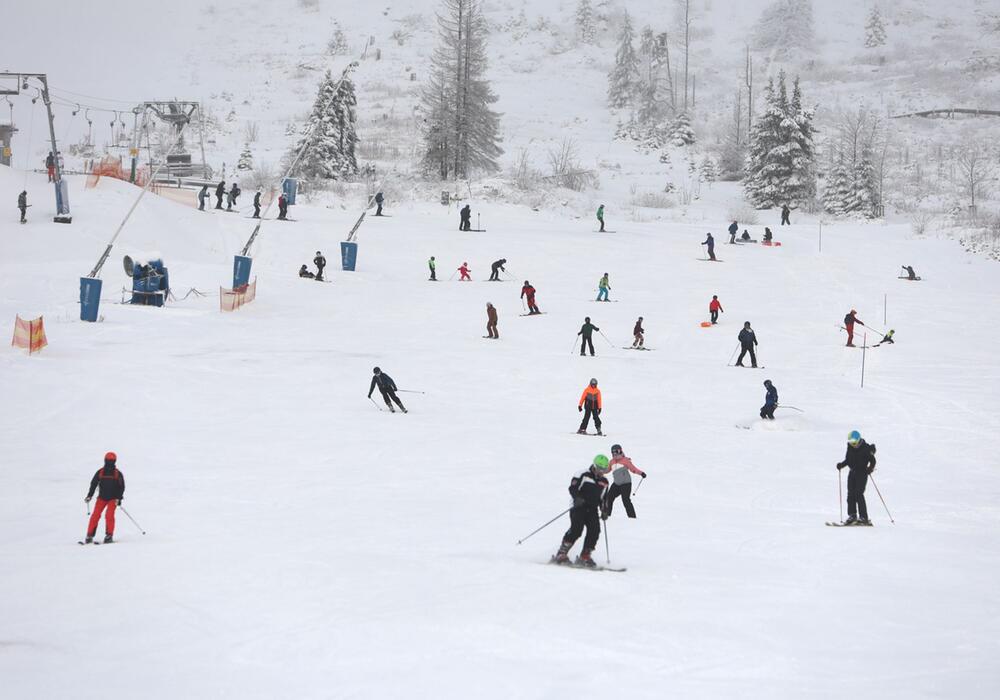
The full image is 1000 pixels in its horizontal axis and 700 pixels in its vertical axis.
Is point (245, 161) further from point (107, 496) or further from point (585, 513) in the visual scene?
point (585, 513)

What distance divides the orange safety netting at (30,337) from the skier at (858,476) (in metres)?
18.3

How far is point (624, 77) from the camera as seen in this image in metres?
86.9

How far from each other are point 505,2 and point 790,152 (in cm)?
5798

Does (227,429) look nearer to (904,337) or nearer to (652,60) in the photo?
(904,337)

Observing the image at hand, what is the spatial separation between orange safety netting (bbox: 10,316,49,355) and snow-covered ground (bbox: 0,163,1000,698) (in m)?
0.42

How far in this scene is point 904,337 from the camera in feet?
96.2

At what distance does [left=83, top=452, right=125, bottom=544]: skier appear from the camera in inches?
428

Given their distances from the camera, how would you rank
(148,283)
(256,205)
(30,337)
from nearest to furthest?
(30,337), (148,283), (256,205)

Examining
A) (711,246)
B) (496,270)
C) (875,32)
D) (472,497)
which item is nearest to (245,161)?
(496,270)

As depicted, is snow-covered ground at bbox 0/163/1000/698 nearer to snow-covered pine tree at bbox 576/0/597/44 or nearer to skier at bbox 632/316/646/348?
skier at bbox 632/316/646/348

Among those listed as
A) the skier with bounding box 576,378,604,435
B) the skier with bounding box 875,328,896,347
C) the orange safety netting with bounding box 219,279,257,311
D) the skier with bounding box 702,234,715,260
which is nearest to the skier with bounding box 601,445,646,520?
the skier with bounding box 576,378,604,435

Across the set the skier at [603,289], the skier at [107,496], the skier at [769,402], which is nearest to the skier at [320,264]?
the skier at [603,289]

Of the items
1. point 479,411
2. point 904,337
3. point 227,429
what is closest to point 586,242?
point 904,337

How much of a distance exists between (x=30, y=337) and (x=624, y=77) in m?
73.2
